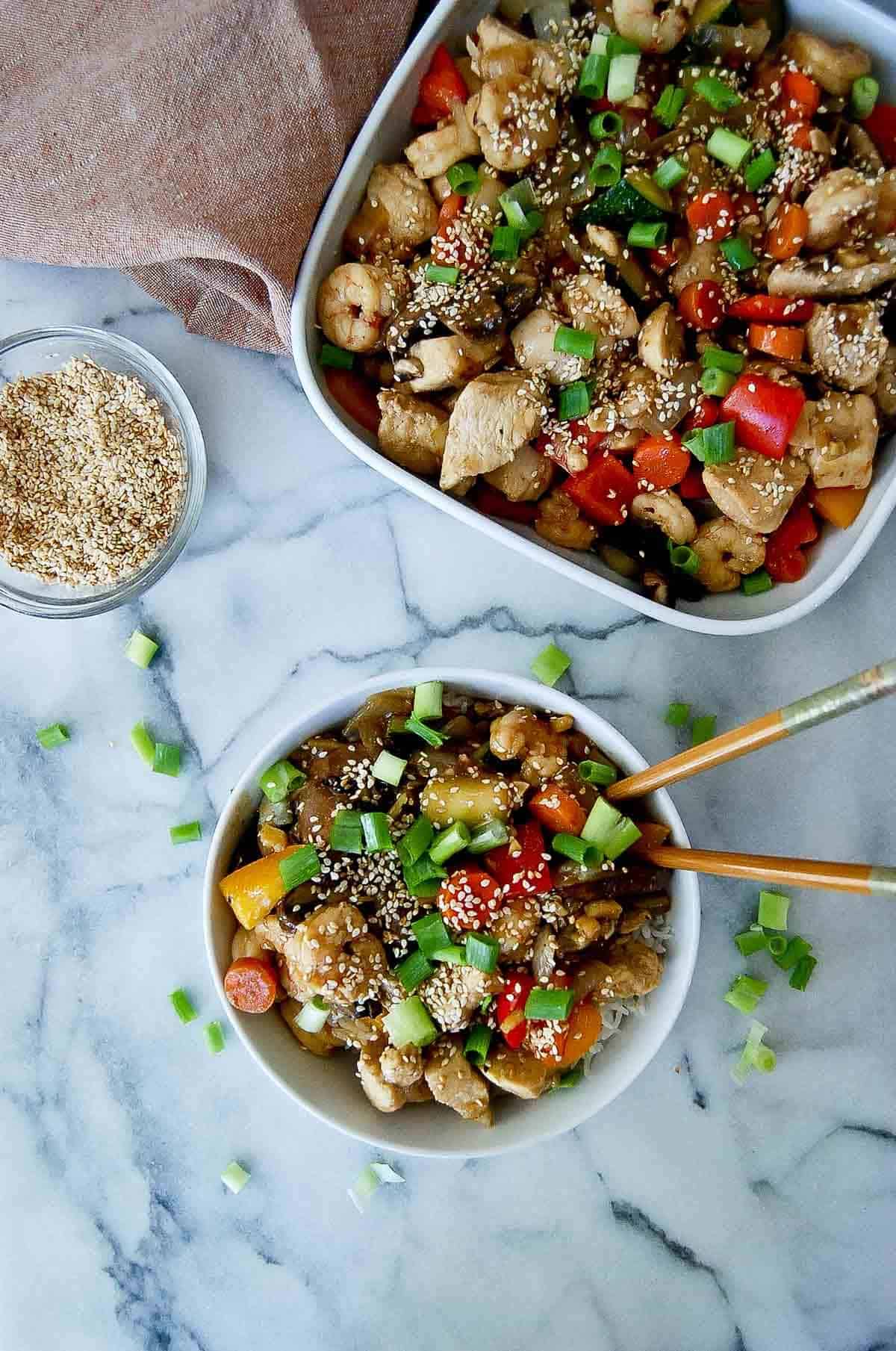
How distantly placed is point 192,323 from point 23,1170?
1740 millimetres

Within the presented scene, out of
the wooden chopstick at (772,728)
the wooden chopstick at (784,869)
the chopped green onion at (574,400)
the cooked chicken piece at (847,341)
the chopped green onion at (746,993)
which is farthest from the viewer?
the chopped green onion at (746,993)

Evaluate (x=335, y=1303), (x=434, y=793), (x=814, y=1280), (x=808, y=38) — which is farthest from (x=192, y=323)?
(x=814, y=1280)

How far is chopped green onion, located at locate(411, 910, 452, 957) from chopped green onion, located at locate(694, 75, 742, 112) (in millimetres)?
1434

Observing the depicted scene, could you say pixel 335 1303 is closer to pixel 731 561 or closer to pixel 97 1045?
pixel 97 1045

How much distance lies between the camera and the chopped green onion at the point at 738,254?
185 cm

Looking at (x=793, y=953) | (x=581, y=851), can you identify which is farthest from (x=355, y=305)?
(x=793, y=953)

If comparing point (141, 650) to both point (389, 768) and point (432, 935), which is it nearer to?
point (389, 768)

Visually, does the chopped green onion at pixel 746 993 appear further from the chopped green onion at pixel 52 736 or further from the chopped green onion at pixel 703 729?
the chopped green onion at pixel 52 736

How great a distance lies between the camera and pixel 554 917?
1866mm

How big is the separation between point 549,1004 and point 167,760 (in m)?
0.91

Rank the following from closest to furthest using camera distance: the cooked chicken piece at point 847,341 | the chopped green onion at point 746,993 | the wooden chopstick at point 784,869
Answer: the wooden chopstick at point 784,869 → the cooked chicken piece at point 847,341 → the chopped green onion at point 746,993

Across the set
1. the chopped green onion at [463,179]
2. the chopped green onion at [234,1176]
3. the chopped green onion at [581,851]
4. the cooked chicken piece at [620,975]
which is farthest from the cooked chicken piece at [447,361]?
the chopped green onion at [234,1176]

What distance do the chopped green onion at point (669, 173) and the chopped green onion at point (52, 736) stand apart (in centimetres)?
151

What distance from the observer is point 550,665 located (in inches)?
84.8
